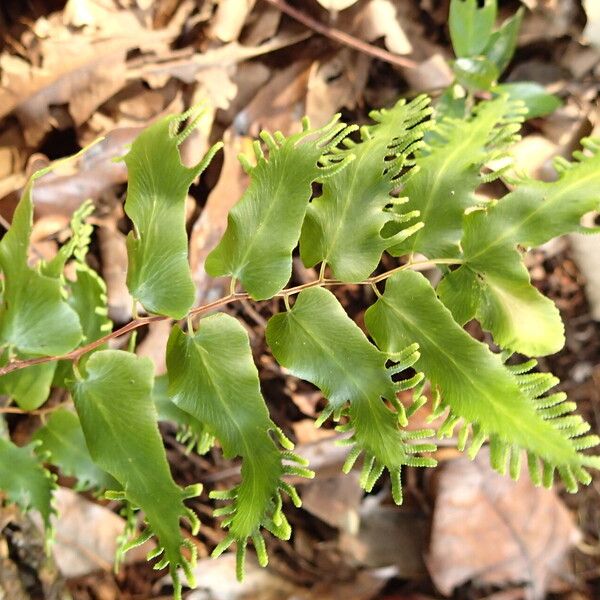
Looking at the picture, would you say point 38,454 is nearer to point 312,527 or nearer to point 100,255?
point 100,255

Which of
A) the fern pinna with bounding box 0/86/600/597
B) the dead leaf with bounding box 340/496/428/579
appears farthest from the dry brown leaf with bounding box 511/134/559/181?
the dead leaf with bounding box 340/496/428/579

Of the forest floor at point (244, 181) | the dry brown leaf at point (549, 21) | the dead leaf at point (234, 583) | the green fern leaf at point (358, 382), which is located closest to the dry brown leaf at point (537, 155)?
the forest floor at point (244, 181)

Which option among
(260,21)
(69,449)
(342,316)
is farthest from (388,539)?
(260,21)

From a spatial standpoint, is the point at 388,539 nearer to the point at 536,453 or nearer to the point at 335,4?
the point at 536,453

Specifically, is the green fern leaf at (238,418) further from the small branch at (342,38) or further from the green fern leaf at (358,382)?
the small branch at (342,38)

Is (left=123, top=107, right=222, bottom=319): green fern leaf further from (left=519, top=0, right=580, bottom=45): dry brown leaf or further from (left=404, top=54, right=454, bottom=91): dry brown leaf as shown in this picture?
(left=519, top=0, right=580, bottom=45): dry brown leaf

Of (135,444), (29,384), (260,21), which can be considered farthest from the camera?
(260,21)
